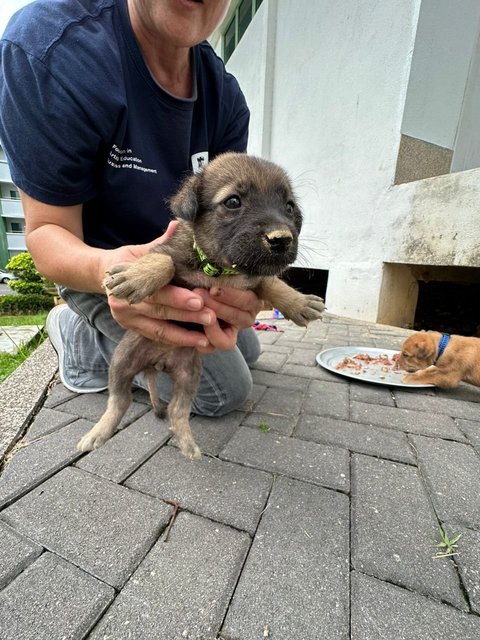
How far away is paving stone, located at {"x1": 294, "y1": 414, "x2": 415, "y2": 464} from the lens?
1744 mm

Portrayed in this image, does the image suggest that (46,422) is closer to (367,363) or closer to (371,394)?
(371,394)

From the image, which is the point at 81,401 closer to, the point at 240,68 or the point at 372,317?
the point at 372,317

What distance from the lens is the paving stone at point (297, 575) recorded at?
0.92m

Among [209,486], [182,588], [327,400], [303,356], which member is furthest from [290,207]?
[303,356]

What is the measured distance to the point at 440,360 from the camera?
2.84 m

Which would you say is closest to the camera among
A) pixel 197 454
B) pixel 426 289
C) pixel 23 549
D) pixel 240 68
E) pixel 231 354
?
pixel 23 549

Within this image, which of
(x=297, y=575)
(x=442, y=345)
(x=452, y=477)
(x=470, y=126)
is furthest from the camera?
(x=470, y=126)

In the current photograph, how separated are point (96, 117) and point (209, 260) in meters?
0.86

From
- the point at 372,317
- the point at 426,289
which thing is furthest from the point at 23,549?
the point at 426,289

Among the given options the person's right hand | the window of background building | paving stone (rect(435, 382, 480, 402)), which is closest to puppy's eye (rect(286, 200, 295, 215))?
the person's right hand

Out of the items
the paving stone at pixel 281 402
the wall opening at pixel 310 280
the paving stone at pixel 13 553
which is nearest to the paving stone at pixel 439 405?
the paving stone at pixel 281 402

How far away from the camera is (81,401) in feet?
7.37

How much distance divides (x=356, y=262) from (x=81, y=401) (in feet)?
15.6

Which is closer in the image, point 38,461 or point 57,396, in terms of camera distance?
point 38,461
